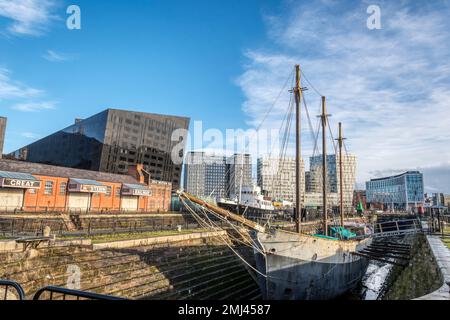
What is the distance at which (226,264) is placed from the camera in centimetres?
2405

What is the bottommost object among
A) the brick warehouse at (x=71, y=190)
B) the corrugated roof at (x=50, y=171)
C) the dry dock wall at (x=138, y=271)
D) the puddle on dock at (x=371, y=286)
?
the puddle on dock at (x=371, y=286)

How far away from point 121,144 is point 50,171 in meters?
38.4

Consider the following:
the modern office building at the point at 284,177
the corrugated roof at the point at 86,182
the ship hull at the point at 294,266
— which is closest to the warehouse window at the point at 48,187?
the corrugated roof at the point at 86,182

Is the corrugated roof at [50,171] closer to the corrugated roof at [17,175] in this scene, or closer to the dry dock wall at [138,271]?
the corrugated roof at [17,175]

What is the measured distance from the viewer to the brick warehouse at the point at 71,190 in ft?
105

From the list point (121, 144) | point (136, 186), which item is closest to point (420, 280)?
point (136, 186)

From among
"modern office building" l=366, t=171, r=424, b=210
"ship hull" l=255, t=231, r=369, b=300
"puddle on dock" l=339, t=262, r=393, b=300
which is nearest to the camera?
"ship hull" l=255, t=231, r=369, b=300

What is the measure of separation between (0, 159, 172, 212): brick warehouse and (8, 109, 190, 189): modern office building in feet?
75.7

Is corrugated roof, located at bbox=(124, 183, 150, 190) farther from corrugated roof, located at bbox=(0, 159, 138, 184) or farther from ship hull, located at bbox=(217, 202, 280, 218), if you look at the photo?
ship hull, located at bbox=(217, 202, 280, 218)

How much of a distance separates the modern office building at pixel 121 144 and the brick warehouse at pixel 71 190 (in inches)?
908

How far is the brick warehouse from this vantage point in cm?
3200

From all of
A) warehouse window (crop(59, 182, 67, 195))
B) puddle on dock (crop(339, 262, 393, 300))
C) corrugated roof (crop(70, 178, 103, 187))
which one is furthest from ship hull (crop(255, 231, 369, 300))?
warehouse window (crop(59, 182, 67, 195))
